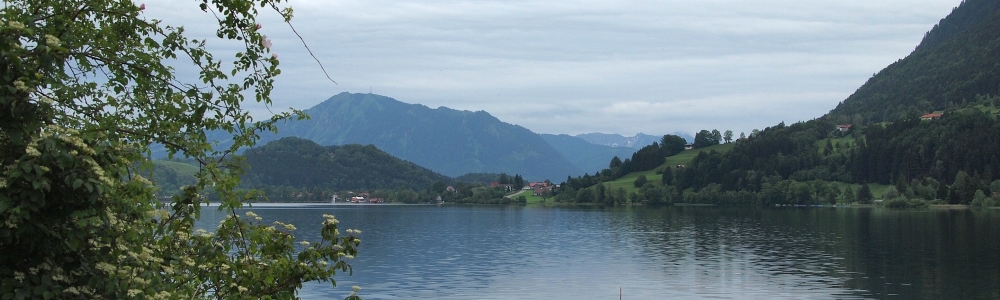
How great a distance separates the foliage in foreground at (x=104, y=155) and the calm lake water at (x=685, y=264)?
129 feet

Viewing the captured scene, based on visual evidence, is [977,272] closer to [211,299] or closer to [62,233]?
[211,299]

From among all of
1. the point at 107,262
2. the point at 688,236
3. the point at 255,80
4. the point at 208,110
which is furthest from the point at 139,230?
the point at 688,236

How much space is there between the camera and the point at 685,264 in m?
71.5

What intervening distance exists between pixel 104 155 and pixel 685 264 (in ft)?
217

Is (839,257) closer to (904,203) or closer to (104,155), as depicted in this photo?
(104,155)

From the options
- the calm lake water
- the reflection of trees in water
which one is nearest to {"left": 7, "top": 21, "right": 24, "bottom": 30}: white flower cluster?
the calm lake water

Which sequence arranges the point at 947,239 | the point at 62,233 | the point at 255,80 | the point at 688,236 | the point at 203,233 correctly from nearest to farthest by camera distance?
the point at 62,233, the point at 255,80, the point at 203,233, the point at 947,239, the point at 688,236

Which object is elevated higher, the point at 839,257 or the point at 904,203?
Result: the point at 904,203

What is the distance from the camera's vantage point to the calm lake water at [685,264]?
5406 cm

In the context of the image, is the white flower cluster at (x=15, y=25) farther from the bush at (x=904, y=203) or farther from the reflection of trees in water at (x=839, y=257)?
the bush at (x=904, y=203)

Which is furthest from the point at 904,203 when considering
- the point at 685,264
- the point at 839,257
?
the point at 685,264

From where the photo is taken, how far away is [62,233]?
7.88m

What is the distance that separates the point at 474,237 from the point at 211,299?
92.6 meters

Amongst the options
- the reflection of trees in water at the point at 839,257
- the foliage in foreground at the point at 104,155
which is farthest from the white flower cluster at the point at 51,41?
the reflection of trees in water at the point at 839,257
